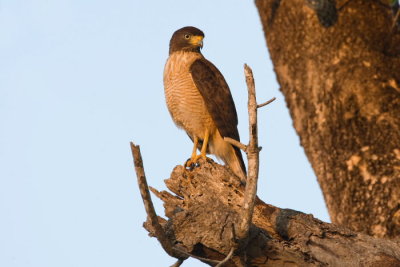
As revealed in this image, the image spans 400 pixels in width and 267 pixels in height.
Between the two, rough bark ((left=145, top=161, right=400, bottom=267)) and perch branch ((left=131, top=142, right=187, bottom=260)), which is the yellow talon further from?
perch branch ((left=131, top=142, right=187, bottom=260))

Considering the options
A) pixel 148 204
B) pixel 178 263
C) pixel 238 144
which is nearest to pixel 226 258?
pixel 178 263

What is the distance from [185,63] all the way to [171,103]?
0.55m

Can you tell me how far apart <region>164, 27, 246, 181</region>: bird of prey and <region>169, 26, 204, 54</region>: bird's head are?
41 centimetres

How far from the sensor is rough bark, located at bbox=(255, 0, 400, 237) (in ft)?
9.91

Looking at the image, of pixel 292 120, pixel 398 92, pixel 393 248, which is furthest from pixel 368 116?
pixel 393 248

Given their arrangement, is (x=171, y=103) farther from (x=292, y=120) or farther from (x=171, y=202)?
(x=292, y=120)

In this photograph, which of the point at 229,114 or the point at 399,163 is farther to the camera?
the point at 229,114

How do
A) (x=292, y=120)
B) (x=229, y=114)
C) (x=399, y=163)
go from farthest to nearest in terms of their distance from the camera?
(x=229, y=114) < (x=292, y=120) < (x=399, y=163)

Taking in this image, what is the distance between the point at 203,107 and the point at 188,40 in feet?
3.65

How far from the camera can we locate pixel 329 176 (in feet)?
10.2

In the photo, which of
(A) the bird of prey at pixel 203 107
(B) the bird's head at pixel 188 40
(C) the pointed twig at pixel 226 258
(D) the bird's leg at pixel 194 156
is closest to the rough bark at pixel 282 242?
(C) the pointed twig at pixel 226 258

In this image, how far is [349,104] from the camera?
3023 millimetres

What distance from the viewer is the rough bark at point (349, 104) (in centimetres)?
302

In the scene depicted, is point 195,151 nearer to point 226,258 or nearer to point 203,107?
point 203,107
